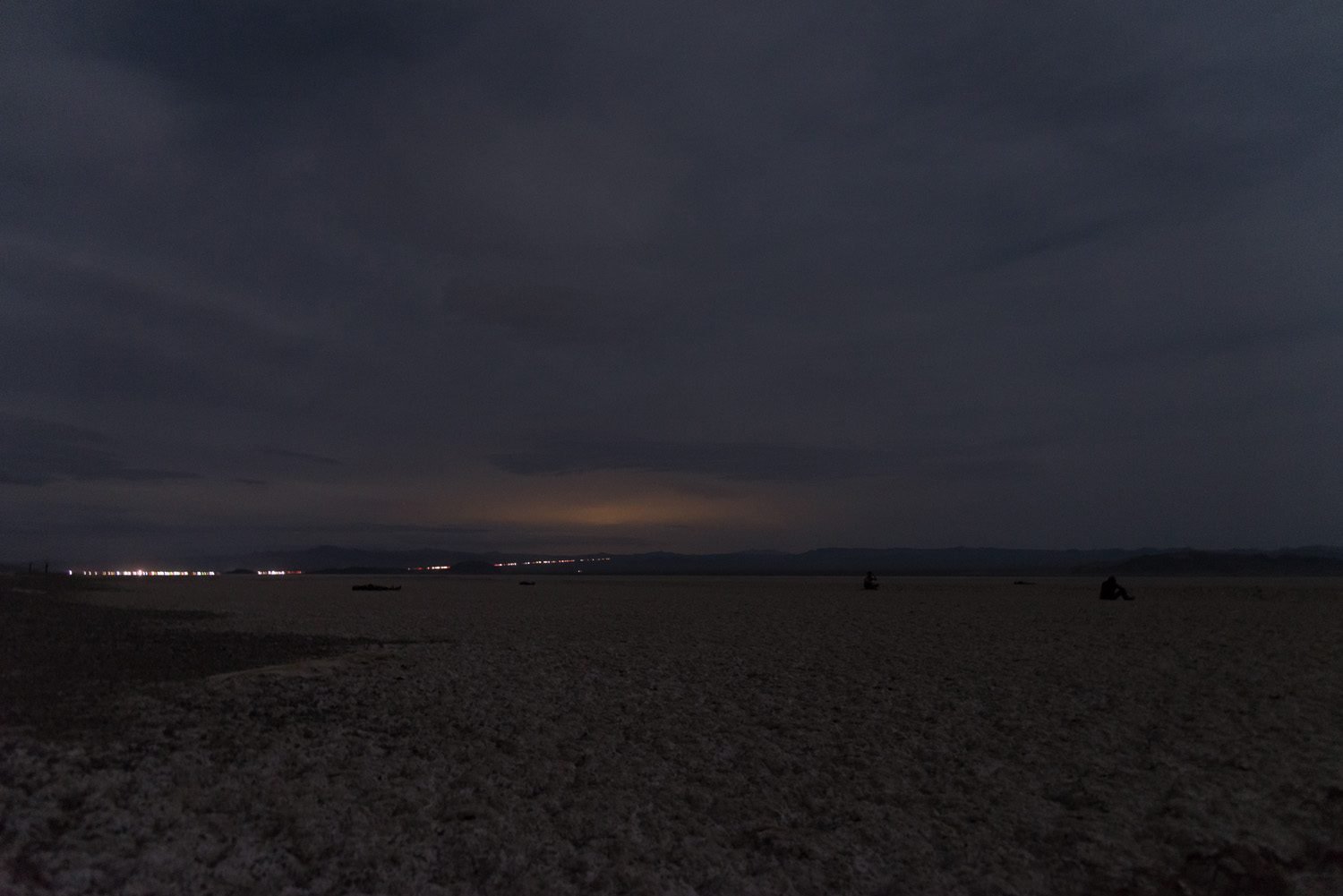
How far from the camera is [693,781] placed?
903 centimetres

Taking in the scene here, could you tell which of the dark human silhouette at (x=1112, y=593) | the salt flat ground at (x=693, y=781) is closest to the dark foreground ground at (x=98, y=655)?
the salt flat ground at (x=693, y=781)

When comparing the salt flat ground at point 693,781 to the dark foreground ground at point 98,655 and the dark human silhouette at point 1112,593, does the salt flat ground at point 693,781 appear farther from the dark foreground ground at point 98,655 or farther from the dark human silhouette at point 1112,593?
the dark human silhouette at point 1112,593

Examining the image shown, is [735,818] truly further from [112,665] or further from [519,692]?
[112,665]

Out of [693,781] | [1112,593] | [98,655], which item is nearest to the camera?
[693,781]

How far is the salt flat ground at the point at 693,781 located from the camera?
6.89m

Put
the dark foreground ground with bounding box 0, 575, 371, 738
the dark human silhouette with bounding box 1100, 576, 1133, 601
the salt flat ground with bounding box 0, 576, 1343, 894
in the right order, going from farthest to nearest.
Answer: the dark human silhouette with bounding box 1100, 576, 1133, 601 < the dark foreground ground with bounding box 0, 575, 371, 738 < the salt flat ground with bounding box 0, 576, 1343, 894

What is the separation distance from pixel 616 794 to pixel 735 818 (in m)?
1.20

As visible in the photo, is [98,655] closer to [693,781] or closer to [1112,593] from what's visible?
[693,781]

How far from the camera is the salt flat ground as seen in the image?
22.6 feet

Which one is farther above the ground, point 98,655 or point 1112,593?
point 98,655

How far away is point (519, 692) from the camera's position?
1298 cm

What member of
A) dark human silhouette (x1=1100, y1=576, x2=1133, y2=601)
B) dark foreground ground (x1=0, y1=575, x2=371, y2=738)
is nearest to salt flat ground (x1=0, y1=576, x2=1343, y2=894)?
dark foreground ground (x1=0, y1=575, x2=371, y2=738)

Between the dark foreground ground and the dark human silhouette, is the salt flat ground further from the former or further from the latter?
the dark human silhouette

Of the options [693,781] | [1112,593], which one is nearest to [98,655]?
[693,781]
